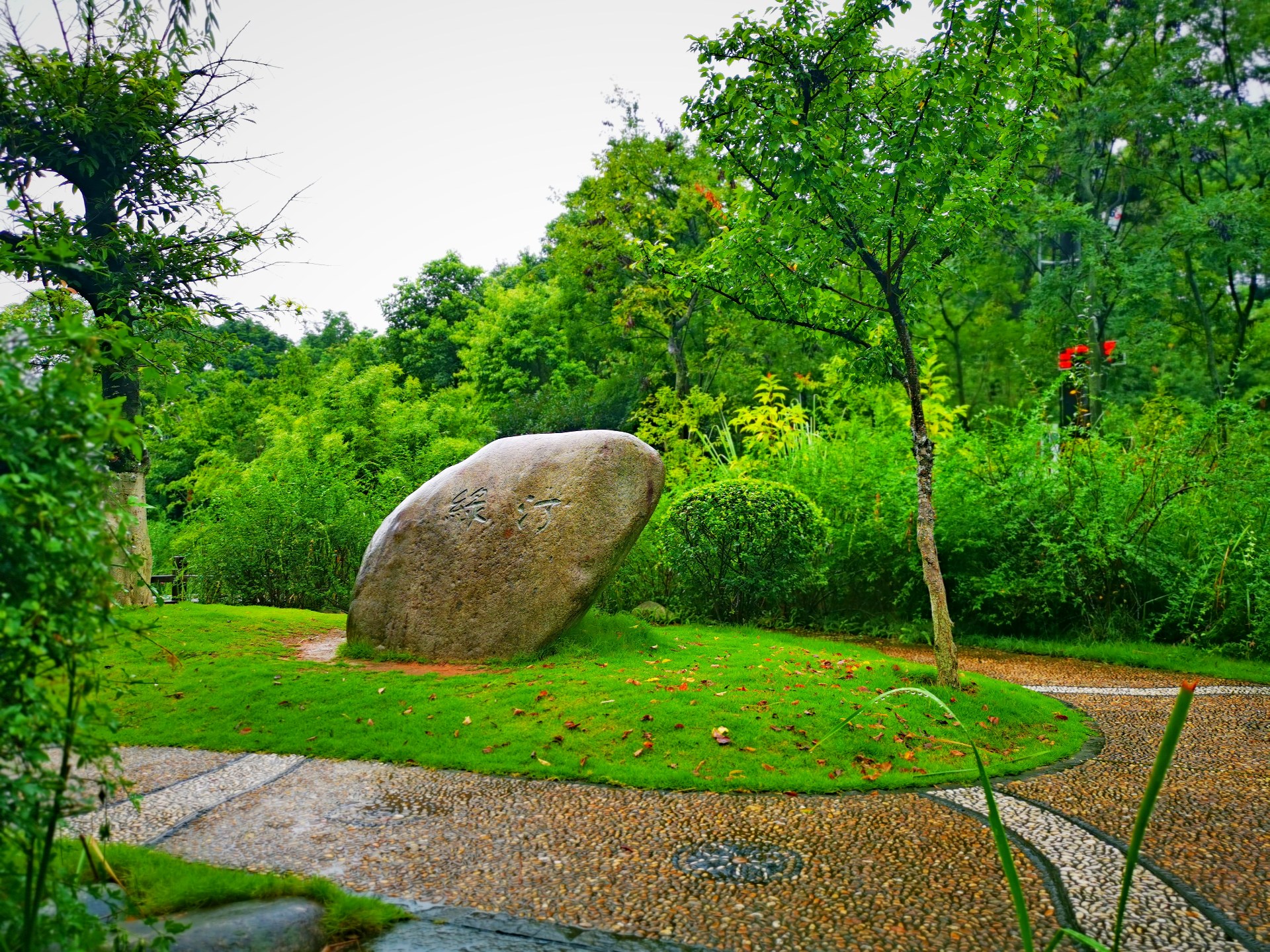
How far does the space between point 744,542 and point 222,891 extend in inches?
255

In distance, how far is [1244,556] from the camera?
728 cm

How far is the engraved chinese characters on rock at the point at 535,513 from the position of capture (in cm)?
664

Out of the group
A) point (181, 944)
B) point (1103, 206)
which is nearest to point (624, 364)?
point (1103, 206)

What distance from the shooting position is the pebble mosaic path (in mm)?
2709

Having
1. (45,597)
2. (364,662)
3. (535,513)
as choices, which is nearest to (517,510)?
(535,513)

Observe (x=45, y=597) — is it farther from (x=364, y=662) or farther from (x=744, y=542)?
(x=744, y=542)

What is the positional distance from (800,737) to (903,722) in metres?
0.67

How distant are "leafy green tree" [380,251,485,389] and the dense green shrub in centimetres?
2665

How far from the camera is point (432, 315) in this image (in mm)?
30016

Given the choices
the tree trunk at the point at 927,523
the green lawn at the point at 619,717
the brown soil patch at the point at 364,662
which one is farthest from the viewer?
the brown soil patch at the point at 364,662

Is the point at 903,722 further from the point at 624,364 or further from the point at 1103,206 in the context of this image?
the point at 1103,206

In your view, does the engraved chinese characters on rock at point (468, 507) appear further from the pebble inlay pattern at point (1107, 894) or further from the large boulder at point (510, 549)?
the pebble inlay pattern at point (1107, 894)

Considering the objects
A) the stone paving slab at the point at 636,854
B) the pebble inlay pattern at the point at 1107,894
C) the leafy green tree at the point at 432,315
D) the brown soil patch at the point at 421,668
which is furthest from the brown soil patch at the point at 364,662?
the leafy green tree at the point at 432,315

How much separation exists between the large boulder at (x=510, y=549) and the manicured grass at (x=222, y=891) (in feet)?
12.1
